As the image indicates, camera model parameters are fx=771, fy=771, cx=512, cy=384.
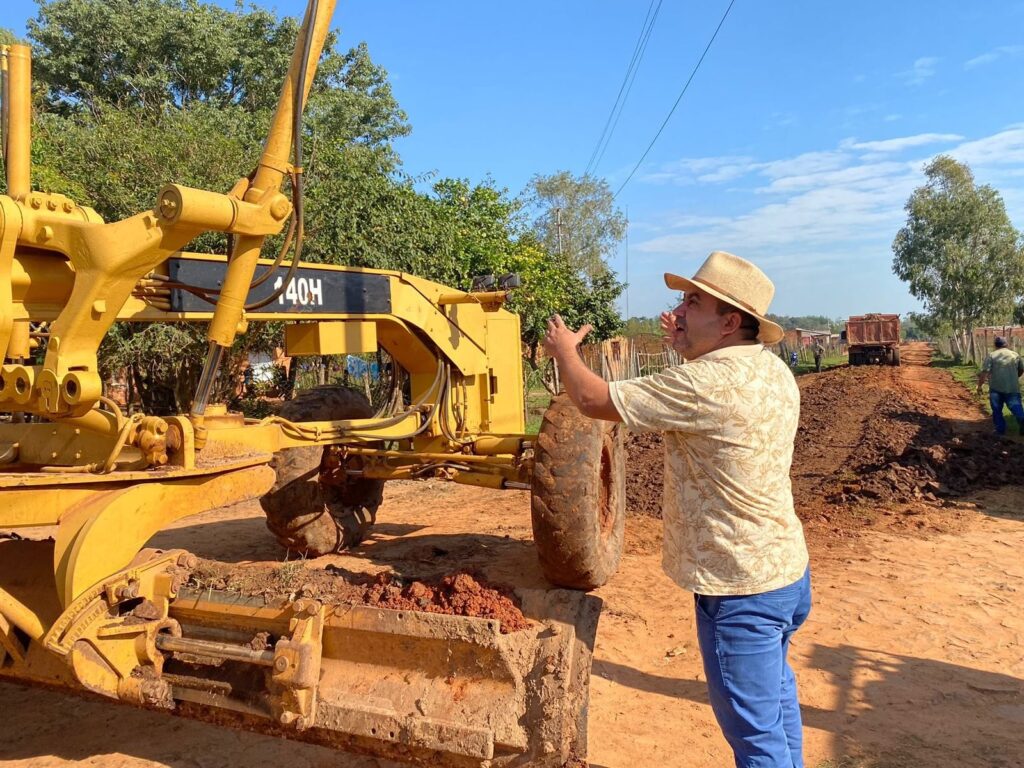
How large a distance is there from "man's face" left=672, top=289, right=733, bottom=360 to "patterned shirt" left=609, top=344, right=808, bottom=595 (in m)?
0.09

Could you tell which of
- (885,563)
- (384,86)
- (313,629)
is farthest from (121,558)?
(384,86)

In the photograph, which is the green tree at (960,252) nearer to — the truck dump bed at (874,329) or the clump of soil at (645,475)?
the truck dump bed at (874,329)

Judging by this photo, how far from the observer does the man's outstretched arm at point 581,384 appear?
2.32 metres

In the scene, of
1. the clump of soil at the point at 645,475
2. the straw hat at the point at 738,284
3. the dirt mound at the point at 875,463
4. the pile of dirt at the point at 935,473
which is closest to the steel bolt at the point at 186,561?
the straw hat at the point at 738,284

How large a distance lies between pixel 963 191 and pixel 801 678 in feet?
140

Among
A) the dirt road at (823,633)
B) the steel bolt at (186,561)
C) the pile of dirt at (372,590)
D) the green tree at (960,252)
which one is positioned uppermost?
the green tree at (960,252)

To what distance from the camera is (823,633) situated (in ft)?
16.0

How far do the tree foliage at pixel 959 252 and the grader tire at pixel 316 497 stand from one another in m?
36.3

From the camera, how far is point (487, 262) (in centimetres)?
1595

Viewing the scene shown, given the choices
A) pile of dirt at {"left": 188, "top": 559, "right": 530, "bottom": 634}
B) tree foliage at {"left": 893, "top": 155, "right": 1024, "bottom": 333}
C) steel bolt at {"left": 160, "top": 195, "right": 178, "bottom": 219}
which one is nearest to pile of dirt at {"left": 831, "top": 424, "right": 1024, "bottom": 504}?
pile of dirt at {"left": 188, "top": 559, "right": 530, "bottom": 634}

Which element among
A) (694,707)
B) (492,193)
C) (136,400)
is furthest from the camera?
(492,193)

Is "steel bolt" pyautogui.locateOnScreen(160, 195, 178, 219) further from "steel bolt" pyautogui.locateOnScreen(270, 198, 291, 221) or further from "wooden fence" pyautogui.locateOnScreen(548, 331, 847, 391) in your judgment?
"wooden fence" pyautogui.locateOnScreen(548, 331, 847, 391)

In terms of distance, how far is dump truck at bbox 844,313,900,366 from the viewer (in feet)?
110

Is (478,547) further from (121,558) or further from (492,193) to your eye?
(492,193)
